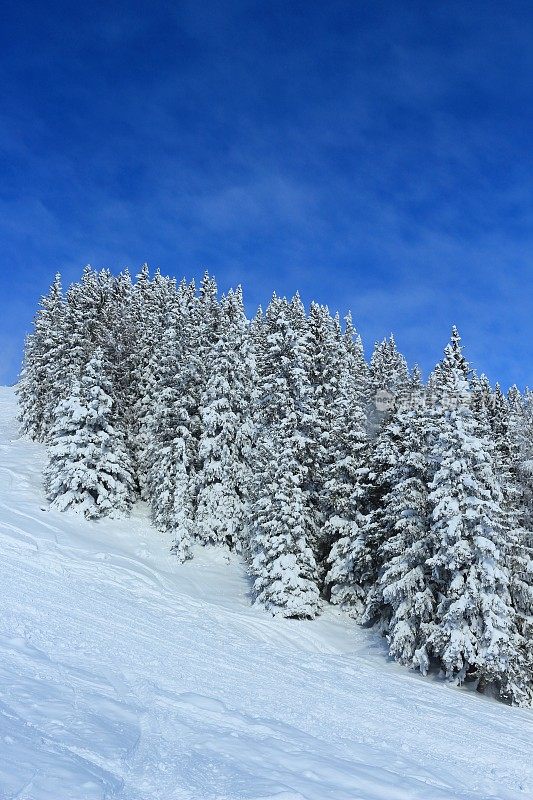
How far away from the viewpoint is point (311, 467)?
1302 inches

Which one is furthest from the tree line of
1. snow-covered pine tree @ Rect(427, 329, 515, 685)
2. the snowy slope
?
the snowy slope

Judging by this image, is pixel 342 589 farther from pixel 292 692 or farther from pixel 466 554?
pixel 292 692

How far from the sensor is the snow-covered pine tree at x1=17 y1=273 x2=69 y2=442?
46469 millimetres

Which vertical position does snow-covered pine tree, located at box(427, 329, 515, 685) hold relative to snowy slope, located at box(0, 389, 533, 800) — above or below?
above

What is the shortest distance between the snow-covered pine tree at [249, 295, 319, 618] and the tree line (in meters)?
0.11

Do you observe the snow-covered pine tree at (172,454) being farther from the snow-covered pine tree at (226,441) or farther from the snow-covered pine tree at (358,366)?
the snow-covered pine tree at (358,366)

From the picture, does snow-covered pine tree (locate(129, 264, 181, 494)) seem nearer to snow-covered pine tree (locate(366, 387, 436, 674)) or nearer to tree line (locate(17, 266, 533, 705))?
tree line (locate(17, 266, 533, 705))

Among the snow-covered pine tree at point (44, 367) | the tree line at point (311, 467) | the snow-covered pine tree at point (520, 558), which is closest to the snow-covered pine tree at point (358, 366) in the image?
the tree line at point (311, 467)

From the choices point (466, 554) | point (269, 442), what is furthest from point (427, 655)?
point (269, 442)

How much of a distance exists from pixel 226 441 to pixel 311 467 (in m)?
6.53

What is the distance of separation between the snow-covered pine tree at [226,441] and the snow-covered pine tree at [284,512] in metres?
2.66

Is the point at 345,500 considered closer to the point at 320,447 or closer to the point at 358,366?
the point at 320,447

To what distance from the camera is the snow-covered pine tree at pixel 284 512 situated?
2756 cm

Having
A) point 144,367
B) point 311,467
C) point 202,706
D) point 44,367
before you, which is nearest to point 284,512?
point 311,467
